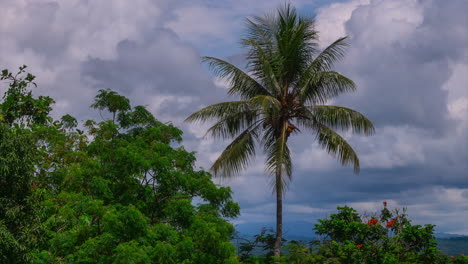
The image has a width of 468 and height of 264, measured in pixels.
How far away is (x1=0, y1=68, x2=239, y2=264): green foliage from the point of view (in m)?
12.1

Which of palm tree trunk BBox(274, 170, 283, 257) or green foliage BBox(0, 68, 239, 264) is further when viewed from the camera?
palm tree trunk BBox(274, 170, 283, 257)

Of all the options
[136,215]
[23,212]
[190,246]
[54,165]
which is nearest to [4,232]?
[23,212]

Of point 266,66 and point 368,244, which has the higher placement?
point 266,66

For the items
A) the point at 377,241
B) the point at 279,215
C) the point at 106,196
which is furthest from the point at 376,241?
the point at 106,196

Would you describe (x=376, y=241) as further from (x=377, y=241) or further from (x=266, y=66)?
(x=266, y=66)

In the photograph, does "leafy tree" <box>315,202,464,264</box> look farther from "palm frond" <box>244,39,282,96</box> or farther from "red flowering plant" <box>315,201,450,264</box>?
"palm frond" <box>244,39,282,96</box>

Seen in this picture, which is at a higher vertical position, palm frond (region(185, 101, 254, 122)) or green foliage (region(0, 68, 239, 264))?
palm frond (region(185, 101, 254, 122))

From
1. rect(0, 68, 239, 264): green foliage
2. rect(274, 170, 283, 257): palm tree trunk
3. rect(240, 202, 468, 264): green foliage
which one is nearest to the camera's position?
rect(0, 68, 239, 264): green foliage

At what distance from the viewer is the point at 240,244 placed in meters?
20.6

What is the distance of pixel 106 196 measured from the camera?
1480 cm

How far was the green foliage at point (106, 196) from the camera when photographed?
12055mm

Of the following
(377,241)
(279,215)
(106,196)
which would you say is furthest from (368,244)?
(106,196)

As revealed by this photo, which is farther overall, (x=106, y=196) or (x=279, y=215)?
(x=279, y=215)

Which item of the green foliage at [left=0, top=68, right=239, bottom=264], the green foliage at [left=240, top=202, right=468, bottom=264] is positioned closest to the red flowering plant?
the green foliage at [left=240, top=202, right=468, bottom=264]
